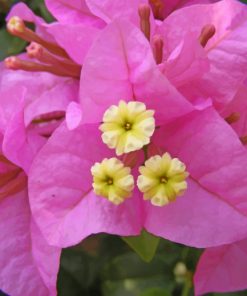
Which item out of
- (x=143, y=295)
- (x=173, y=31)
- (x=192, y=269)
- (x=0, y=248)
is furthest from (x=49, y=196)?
(x=192, y=269)

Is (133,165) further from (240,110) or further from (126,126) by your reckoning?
(240,110)

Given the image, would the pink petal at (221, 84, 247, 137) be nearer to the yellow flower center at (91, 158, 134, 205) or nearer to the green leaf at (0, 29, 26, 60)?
the yellow flower center at (91, 158, 134, 205)

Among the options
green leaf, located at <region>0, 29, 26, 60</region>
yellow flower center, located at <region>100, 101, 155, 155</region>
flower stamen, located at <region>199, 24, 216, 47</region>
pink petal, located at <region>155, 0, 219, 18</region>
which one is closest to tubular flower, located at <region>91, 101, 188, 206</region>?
yellow flower center, located at <region>100, 101, 155, 155</region>

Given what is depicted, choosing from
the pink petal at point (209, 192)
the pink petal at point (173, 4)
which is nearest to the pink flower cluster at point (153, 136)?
the pink petal at point (209, 192)

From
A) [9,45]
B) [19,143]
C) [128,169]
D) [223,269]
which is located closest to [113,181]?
[128,169]

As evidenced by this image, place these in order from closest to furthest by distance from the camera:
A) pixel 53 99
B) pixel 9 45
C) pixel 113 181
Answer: pixel 113 181, pixel 53 99, pixel 9 45

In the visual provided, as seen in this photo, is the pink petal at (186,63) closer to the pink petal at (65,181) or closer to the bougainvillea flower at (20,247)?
the pink petal at (65,181)

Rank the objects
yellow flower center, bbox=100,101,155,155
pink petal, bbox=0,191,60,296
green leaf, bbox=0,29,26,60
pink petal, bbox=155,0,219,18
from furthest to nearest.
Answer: green leaf, bbox=0,29,26,60 < pink petal, bbox=155,0,219,18 < pink petal, bbox=0,191,60,296 < yellow flower center, bbox=100,101,155,155
